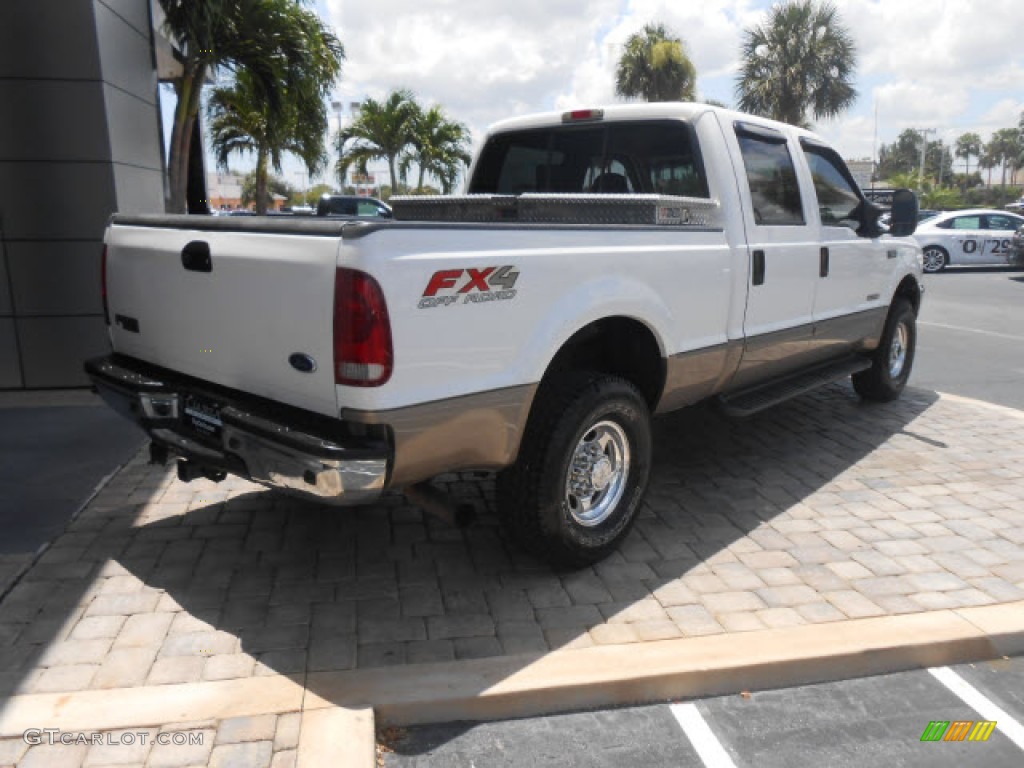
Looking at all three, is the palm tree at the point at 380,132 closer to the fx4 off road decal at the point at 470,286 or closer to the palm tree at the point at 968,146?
the fx4 off road decal at the point at 470,286

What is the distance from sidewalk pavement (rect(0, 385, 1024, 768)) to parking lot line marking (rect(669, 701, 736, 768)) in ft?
0.26

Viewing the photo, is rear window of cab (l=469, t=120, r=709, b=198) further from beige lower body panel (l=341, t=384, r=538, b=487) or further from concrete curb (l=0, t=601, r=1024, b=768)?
concrete curb (l=0, t=601, r=1024, b=768)

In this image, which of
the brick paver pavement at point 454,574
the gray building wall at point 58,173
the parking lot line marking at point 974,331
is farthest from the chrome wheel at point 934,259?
the gray building wall at point 58,173

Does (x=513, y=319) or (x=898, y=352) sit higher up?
(x=513, y=319)

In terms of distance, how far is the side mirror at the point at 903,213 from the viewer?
19.0 ft

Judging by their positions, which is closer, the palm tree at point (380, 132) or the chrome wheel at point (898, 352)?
the chrome wheel at point (898, 352)

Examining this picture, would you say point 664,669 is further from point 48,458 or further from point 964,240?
point 964,240

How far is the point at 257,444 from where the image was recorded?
117 inches

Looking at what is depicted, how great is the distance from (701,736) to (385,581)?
1.52 meters

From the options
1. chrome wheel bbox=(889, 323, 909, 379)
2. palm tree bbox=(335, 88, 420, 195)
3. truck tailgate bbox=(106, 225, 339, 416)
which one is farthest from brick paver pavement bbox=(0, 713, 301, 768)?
palm tree bbox=(335, 88, 420, 195)

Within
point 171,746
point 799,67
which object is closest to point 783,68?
point 799,67

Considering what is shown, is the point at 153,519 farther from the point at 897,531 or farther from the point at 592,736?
the point at 897,531

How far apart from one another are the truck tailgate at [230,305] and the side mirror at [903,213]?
4.54m

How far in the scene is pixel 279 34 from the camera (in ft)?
29.9
